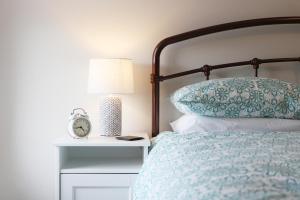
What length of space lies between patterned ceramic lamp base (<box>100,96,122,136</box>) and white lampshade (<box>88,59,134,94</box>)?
82mm

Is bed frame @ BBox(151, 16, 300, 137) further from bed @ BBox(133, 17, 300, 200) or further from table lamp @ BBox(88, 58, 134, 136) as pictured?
table lamp @ BBox(88, 58, 134, 136)

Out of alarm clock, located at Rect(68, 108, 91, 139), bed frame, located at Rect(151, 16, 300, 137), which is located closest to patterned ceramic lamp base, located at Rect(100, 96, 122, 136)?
alarm clock, located at Rect(68, 108, 91, 139)

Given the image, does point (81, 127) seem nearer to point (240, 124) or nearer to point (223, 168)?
point (240, 124)

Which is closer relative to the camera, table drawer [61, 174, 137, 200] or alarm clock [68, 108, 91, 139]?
table drawer [61, 174, 137, 200]

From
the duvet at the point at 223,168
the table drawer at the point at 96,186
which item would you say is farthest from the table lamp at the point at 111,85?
the duvet at the point at 223,168

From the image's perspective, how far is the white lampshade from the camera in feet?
7.14

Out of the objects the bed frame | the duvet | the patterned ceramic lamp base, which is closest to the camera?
the duvet

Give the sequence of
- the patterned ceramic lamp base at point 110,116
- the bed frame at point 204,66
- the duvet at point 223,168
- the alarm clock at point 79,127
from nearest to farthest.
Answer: the duvet at point 223,168 → the alarm clock at point 79,127 → the patterned ceramic lamp base at point 110,116 → the bed frame at point 204,66

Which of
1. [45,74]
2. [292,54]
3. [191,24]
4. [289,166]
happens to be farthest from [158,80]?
[289,166]

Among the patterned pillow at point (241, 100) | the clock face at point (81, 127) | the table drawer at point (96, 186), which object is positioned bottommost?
the table drawer at point (96, 186)

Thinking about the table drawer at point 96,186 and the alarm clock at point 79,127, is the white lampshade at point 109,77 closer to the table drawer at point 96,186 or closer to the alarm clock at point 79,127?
the alarm clock at point 79,127

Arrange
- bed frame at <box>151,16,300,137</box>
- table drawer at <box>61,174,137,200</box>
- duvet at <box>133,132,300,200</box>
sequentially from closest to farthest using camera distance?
duvet at <box>133,132,300,200</box> → table drawer at <box>61,174,137,200</box> → bed frame at <box>151,16,300,137</box>

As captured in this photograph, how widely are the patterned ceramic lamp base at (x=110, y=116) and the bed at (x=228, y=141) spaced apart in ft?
0.79

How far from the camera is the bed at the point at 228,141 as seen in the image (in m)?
1.06
